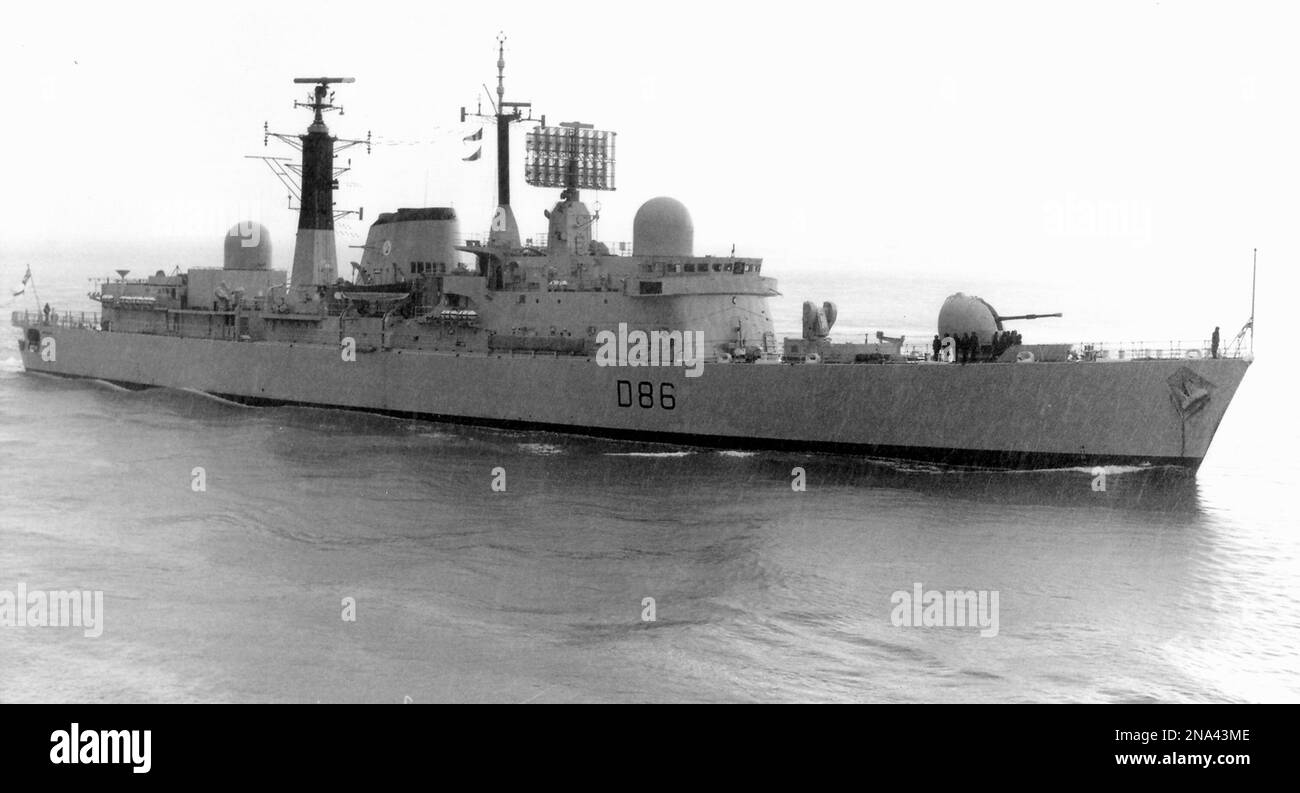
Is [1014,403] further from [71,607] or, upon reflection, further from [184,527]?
[71,607]

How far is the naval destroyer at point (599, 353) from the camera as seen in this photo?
2533 cm

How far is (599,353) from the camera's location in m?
29.2

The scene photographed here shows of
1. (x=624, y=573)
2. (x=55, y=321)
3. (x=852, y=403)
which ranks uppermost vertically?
(x=55, y=321)

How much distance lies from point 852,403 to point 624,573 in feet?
34.2

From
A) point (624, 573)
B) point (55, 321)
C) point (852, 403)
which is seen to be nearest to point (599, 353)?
point (852, 403)

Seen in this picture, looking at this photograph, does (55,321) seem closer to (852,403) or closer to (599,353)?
(599,353)

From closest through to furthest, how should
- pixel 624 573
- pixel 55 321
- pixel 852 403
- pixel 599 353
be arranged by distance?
pixel 624 573 < pixel 852 403 < pixel 599 353 < pixel 55 321

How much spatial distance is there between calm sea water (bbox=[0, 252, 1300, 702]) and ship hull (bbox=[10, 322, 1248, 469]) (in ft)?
2.01

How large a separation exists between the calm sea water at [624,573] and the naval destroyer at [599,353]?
0.99 meters

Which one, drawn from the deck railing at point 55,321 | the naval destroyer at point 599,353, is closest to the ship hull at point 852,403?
the naval destroyer at point 599,353

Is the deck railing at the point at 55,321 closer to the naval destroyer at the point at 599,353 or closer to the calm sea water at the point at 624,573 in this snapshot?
the naval destroyer at the point at 599,353

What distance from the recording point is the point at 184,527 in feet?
67.3
